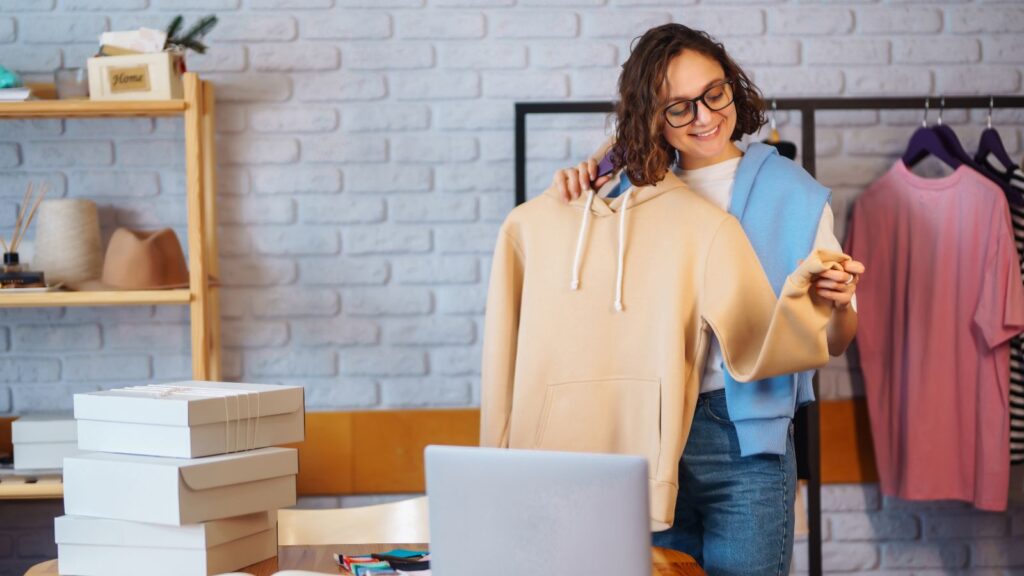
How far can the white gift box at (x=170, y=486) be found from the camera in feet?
4.13

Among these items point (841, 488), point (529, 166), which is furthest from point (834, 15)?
point (841, 488)

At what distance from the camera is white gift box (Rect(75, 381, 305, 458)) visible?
1.30 m

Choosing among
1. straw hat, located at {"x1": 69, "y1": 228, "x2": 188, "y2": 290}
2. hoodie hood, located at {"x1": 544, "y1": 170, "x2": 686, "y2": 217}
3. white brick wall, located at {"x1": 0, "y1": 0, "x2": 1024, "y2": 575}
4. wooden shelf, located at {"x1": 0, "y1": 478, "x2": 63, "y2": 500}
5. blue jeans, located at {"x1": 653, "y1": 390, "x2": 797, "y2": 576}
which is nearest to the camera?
blue jeans, located at {"x1": 653, "y1": 390, "x2": 797, "y2": 576}

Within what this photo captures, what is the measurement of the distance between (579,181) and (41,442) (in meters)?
1.33

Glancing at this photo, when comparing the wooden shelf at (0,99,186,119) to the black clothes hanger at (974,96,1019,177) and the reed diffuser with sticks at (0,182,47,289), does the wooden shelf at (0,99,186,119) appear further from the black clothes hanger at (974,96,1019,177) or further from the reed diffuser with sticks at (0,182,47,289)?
the black clothes hanger at (974,96,1019,177)

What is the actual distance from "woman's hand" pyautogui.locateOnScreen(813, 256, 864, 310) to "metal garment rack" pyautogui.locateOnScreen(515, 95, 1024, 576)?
965 millimetres

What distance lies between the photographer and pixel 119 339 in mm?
2520

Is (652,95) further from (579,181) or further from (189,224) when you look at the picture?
(189,224)

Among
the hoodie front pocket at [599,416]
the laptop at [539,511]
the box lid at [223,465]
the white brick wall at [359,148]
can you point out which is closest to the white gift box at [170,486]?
the box lid at [223,465]

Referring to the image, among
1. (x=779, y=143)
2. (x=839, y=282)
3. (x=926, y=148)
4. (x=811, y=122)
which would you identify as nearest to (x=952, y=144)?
(x=926, y=148)

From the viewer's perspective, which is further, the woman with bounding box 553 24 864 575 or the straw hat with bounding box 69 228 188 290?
the straw hat with bounding box 69 228 188 290

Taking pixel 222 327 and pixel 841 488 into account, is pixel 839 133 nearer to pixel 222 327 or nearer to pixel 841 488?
pixel 841 488

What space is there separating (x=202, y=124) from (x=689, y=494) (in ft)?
4.88

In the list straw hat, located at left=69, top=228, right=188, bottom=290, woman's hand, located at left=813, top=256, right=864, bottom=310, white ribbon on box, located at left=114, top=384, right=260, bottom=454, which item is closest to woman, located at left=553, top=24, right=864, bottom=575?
woman's hand, located at left=813, top=256, right=864, bottom=310
